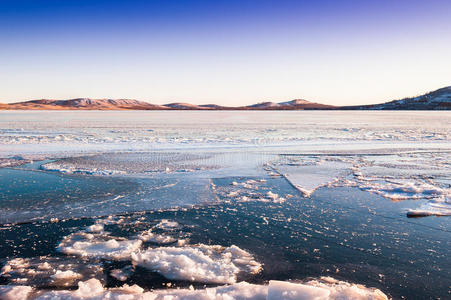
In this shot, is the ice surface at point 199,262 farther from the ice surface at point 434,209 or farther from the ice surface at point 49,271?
the ice surface at point 434,209

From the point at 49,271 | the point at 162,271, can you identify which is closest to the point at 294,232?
the point at 162,271

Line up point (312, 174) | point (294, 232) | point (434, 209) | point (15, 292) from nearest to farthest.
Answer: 1. point (15, 292)
2. point (294, 232)
3. point (434, 209)
4. point (312, 174)

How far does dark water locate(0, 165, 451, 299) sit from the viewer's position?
3076mm

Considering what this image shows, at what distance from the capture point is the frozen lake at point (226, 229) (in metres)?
2.95

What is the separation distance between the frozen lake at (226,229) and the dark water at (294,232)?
17 mm

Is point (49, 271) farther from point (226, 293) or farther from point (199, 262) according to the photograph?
point (226, 293)

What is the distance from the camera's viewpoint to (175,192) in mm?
5840

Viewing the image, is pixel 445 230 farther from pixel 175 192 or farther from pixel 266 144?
pixel 266 144

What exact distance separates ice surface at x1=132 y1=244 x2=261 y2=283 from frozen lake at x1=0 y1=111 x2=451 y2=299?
1 cm

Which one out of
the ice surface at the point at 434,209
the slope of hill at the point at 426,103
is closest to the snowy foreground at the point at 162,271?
the ice surface at the point at 434,209

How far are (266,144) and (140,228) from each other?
9.13m

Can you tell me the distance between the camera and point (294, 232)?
405 centimetres

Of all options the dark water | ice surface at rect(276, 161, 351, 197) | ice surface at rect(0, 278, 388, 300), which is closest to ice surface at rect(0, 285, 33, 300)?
ice surface at rect(0, 278, 388, 300)

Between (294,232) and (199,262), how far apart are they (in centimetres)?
133
